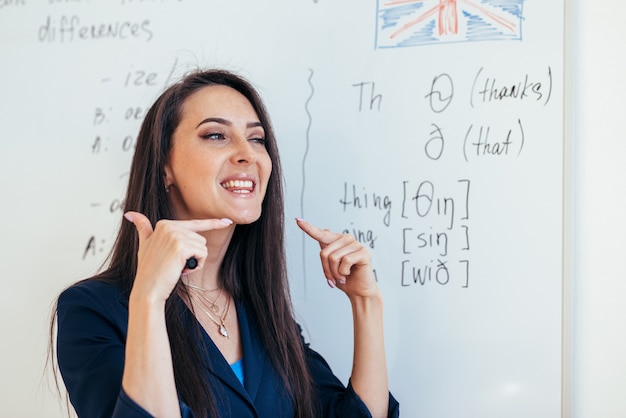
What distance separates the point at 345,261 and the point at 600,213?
21.4 inches

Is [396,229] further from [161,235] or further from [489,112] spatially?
[161,235]

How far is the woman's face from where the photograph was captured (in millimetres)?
1260

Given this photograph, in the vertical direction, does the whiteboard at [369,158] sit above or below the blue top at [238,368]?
above

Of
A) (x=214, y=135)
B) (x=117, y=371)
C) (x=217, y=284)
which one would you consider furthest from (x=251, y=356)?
(x=214, y=135)

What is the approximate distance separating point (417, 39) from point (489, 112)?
22 cm

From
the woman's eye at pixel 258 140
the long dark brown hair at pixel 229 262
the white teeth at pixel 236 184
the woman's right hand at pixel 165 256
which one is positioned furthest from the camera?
the woman's eye at pixel 258 140

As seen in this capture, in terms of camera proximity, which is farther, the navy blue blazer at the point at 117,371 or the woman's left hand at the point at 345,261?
the woman's left hand at the point at 345,261

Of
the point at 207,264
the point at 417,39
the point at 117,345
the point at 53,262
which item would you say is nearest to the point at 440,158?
the point at 417,39

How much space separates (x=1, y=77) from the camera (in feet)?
5.57

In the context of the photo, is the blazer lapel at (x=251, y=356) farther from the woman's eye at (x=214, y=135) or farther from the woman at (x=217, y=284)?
the woman's eye at (x=214, y=135)

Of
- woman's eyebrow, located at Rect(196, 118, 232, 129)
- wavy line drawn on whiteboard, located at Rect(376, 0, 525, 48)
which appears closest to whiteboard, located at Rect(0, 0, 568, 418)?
wavy line drawn on whiteboard, located at Rect(376, 0, 525, 48)

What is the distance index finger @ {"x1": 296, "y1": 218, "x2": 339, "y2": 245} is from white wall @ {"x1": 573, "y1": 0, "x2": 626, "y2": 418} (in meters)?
0.51

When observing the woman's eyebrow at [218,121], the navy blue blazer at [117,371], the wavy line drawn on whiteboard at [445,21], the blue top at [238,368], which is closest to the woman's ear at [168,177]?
the woman's eyebrow at [218,121]

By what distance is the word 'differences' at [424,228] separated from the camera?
4.65ft
